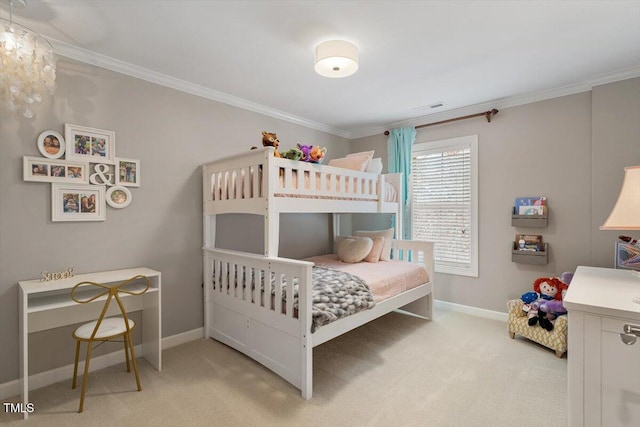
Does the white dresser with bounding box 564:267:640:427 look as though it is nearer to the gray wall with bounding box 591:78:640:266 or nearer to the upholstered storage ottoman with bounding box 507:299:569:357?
the upholstered storage ottoman with bounding box 507:299:569:357

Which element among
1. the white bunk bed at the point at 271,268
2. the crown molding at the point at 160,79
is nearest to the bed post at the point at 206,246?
the white bunk bed at the point at 271,268

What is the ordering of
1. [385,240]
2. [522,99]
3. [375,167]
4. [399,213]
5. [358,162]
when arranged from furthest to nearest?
[399,213]
[385,240]
[375,167]
[358,162]
[522,99]

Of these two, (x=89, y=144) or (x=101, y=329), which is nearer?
(x=101, y=329)

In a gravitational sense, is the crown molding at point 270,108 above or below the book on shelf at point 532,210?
above

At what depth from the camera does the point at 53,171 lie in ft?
7.13

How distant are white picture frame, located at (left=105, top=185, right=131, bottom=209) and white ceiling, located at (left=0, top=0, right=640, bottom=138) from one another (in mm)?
967

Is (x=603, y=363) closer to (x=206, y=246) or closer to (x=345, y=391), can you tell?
(x=345, y=391)

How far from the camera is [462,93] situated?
10.3ft

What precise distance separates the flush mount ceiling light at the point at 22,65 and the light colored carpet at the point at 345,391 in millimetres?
1783

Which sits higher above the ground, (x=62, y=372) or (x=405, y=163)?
(x=405, y=163)

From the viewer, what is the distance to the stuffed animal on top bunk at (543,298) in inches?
104

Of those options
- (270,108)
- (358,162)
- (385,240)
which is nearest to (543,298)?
(385,240)

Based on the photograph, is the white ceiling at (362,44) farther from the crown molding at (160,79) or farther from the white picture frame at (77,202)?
the white picture frame at (77,202)

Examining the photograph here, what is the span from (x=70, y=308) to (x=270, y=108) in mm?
2600
